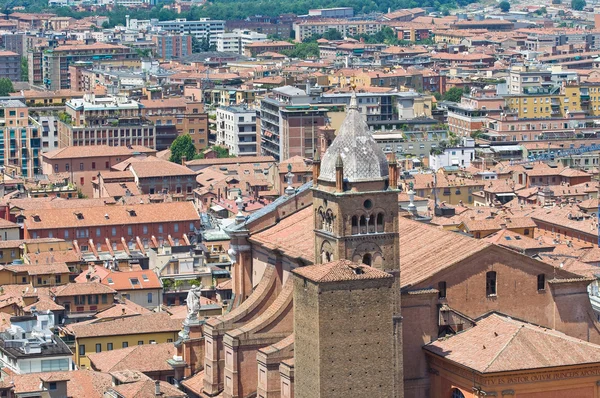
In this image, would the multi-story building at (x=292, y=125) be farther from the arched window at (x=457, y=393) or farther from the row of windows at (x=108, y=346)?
the arched window at (x=457, y=393)

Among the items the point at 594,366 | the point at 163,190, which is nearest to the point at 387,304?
the point at 594,366

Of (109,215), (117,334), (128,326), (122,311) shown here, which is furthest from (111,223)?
(117,334)

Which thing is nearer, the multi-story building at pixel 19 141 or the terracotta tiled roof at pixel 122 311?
the terracotta tiled roof at pixel 122 311

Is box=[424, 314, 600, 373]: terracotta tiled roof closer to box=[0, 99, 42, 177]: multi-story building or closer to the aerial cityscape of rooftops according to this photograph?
the aerial cityscape of rooftops

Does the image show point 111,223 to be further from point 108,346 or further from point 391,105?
point 391,105

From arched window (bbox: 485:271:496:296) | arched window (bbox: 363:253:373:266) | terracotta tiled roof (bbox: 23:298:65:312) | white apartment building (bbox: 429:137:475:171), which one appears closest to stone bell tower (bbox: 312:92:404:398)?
arched window (bbox: 363:253:373:266)

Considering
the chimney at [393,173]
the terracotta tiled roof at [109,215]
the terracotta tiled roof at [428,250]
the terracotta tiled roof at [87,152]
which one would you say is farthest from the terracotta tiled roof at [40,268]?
the terracotta tiled roof at [87,152]
